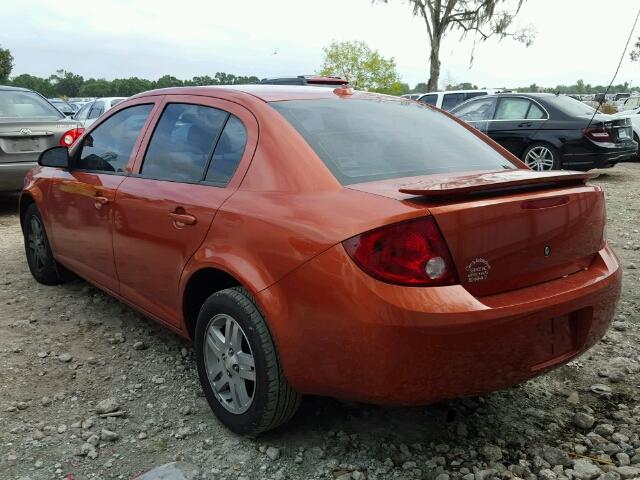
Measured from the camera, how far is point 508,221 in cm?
214

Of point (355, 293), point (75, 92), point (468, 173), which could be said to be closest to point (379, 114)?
point (468, 173)

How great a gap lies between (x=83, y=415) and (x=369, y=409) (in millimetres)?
1359

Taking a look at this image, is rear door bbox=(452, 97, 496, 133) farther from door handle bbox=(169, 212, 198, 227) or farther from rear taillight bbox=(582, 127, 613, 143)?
door handle bbox=(169, 212, 198, 227)

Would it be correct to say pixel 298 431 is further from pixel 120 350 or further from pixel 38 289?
pixel 38 289

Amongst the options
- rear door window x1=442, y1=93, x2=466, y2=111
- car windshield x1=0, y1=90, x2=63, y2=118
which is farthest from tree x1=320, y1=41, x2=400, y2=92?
car windshield x1=0, y1=90, x2=63, y2=118

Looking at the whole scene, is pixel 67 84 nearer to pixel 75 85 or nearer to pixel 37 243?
pixel 75 85

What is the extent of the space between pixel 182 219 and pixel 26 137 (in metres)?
5.48

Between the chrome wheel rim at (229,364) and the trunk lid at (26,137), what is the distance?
5.63 meters

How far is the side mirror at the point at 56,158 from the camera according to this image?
3.98m

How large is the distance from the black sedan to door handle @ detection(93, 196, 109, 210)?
783 centimetres

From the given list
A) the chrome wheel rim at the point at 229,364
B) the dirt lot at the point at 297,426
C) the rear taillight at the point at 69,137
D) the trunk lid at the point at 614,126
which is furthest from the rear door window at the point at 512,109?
the chrome wheel rim at the point at 229,364

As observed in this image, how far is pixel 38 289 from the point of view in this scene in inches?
182

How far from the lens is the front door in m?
3.46

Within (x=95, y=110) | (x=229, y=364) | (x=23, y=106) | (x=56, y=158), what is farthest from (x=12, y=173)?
(x=95, y=110)
